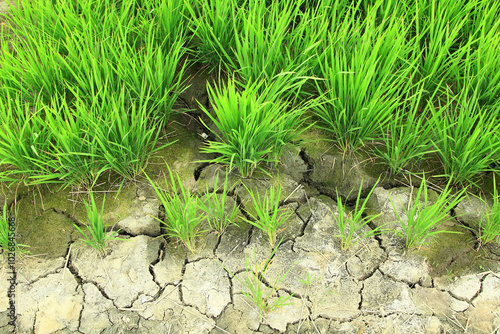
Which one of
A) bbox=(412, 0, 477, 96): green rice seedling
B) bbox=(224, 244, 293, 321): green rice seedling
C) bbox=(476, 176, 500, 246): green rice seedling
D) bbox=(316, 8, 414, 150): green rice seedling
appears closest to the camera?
bbox=(224, 244, 293, 321): green rice seedling

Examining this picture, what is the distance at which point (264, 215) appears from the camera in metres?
1.52

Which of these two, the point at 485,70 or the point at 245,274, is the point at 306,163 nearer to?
the point at 245,274

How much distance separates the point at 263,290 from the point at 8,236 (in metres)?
1.06

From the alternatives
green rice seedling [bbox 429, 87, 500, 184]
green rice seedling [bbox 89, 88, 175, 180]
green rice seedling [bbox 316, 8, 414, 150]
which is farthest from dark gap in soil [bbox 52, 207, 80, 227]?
green rice seedling [bbox 429, 87, 500, 184]

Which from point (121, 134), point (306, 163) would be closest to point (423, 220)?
point (306, 163)

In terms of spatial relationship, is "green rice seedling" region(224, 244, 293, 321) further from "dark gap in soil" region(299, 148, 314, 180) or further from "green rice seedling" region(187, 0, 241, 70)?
"green rice seedling" region(187, 0, 241, 70)

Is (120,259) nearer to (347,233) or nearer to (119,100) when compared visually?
(119,100)

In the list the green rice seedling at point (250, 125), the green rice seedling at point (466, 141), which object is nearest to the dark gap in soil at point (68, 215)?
the green rice seedling at point (250, 125)

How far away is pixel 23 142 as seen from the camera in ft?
5.23

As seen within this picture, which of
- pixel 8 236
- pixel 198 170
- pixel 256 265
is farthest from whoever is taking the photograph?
pixel 198 170

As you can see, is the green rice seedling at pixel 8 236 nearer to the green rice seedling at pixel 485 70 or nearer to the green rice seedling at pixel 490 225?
the green rice seedling at pixel 490 225

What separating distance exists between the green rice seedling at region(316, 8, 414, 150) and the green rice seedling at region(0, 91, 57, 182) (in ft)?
3.89

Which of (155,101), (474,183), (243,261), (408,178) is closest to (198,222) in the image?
(243,261)

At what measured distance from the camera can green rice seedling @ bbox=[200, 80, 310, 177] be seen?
1532 mm
